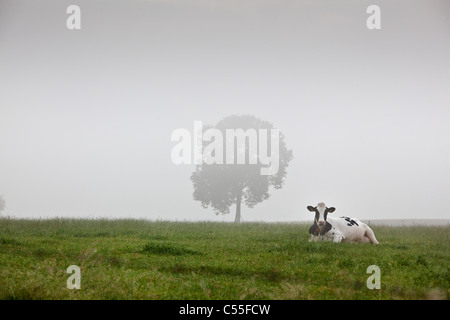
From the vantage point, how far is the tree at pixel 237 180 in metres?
50.6

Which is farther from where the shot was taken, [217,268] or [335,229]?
[335,229]

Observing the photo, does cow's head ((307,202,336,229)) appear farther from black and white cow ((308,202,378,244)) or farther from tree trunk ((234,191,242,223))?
tree trunk ((234,191,242,223))

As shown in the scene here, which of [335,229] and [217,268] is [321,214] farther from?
[217,268]

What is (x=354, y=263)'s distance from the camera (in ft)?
40.7

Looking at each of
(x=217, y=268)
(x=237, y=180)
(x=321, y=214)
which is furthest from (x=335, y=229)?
(x=237, y=180)

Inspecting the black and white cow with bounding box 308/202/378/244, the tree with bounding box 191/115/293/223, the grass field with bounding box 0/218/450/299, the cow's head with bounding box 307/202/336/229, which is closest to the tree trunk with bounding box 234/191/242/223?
the tree with bounding box 191/115/293/223

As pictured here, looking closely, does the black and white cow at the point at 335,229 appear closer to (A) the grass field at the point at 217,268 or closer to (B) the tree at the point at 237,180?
(A) the grass field at the point at 217,268

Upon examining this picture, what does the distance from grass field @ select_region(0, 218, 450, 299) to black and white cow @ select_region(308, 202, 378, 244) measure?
1492 mm

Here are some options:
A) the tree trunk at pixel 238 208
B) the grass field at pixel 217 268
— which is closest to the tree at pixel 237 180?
the tree trunk at pixel 238 208

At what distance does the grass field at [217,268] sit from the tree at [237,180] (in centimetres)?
3041

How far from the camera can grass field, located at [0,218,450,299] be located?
28.5 ft

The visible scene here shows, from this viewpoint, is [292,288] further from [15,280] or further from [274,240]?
[274,240]

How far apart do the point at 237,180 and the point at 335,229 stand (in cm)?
3216

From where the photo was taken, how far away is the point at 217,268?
11906mm
